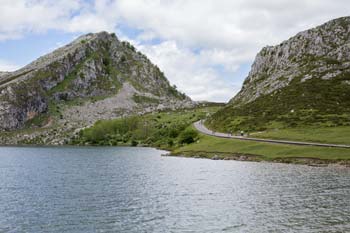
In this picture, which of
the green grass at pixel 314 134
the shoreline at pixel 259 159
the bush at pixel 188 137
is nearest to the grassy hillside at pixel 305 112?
the green grass at pixel 314 134

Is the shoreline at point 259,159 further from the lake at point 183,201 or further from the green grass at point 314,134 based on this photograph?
the green grass at point 314,134

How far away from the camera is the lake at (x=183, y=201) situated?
45656mm

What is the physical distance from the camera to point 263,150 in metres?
120

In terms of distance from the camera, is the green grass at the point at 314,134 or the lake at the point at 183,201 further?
the green grass at the point at 314,134

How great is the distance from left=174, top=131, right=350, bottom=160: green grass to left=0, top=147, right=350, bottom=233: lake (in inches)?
568

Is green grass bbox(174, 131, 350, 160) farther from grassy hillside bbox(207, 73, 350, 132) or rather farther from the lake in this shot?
grassy hillside bbox(207, 73, 350, 132)

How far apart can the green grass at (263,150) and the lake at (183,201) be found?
14.4m

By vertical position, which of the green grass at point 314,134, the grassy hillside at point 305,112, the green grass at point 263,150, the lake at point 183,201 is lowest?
the lake at point 183,201

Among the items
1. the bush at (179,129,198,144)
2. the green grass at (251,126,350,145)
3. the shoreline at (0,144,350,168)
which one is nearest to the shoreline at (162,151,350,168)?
the shoreline at (0,144,350,168)

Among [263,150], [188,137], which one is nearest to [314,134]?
[263,150]

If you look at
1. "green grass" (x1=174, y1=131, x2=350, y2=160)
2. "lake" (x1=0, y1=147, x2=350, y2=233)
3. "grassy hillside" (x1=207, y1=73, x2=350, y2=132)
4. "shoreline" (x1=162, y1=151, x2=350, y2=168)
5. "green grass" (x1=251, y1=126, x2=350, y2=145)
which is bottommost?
"lake" (x1=0, y1=147, x2=350, y2=233)

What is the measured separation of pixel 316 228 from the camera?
4288 cm

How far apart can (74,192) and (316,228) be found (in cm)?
4003

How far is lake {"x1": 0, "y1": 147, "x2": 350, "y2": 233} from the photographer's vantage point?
1797 inches
